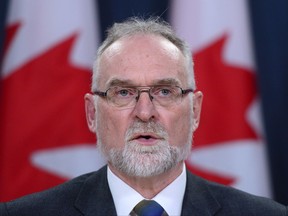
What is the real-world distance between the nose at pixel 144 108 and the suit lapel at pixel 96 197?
0.83ft

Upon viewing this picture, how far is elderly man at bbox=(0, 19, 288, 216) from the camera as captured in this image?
1860 millimetres

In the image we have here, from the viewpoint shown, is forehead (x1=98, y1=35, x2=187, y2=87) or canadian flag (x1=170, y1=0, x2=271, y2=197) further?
canadian flag (x1=170, y1=0, x2=271, y2=197)

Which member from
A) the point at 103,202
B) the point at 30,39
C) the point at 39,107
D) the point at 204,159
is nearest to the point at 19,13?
the point at 30,39

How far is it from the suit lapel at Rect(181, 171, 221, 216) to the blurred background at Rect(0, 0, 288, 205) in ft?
2.25

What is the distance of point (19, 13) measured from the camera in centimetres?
272

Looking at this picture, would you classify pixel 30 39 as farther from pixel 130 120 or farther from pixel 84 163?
pixel 130 120

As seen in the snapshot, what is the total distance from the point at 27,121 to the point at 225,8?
86 centimetres

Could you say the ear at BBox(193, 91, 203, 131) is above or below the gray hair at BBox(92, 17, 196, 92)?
below

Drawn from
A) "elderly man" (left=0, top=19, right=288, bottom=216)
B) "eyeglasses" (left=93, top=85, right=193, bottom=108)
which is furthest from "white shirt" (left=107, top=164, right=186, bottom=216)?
"eyeglasses" (left=93, top=85, right=193, bottom=108)

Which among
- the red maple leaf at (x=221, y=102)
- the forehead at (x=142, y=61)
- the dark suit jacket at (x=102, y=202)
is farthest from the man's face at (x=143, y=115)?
the red maple leaf at (x=221, y=102)

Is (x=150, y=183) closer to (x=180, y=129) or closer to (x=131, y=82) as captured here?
(x=180, y=129)

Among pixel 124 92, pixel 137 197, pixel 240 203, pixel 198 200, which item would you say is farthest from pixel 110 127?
pixel 240 203

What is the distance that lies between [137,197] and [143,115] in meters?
0.24

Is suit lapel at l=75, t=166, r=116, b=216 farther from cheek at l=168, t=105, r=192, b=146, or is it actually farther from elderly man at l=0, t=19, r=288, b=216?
cheek at l=168, t=105, r=192, b=146
